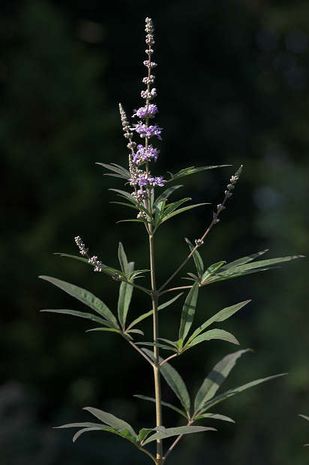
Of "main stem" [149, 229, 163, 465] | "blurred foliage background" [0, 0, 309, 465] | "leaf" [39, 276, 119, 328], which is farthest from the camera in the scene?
"blurred foliage background" [0, 0, 309, 465]

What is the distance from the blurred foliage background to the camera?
7113mm

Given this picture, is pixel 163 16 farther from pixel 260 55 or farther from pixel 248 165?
pixel 260 55

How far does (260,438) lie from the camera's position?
273 inches

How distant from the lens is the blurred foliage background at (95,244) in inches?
280

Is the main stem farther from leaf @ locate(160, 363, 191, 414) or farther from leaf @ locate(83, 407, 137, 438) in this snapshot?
leaf @ locate(160, 363, 191, 414)

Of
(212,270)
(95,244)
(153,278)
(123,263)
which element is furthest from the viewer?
(95,244)

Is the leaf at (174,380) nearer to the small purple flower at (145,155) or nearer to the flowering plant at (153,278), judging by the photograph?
the flowering plant at (153,278)

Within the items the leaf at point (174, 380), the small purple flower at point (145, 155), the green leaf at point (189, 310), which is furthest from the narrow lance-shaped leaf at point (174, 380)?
the small purple flower at point (145, 155)

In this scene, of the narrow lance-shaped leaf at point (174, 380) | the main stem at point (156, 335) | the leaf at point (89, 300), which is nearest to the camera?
the main stem at point (156, 335)

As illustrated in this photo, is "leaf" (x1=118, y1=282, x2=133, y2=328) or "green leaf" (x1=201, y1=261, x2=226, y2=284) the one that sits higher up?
"green leaf" (x1=201, y1=261, x2=226, y2=284)

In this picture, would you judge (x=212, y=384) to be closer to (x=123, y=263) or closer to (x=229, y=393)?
(x=229, y=393)

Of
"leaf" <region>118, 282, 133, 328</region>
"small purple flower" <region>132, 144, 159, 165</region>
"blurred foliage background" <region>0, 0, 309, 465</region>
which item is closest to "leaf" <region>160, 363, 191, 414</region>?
"leaf" <region>118, 282, 133, 328</region>

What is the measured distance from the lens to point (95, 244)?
8.61 m

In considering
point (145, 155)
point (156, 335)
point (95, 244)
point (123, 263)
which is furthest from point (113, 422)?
point (95, 244)
